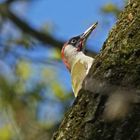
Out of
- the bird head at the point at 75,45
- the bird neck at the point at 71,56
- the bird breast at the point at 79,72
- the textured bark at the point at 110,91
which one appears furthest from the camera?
the bird head at the point at 75,45

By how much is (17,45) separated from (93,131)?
5303mm

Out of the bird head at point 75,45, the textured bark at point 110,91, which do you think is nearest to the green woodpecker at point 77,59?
the bird head at point 75,45

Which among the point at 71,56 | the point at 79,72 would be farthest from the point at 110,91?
the point at 71,56

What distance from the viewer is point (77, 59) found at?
452 cm

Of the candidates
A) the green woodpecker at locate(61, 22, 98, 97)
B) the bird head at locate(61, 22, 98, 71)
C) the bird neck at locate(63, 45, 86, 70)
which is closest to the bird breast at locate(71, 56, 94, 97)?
the green woodpecker at locate(61, 22, 98, 97)

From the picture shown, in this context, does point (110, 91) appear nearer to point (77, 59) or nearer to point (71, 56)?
point (77, 59)

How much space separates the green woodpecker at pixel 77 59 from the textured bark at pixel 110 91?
918mm

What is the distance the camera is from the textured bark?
227cm

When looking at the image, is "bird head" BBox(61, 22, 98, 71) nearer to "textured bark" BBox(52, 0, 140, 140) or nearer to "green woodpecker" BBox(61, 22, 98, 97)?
"green woodpecker" BBox(61, 22, 98, 97)

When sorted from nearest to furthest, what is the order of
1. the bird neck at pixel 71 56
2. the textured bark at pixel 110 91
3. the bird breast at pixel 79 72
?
the textured bark at pixel 110 91 → the bird breast at pixel 79 72 → the bird neck at pixel 71 56

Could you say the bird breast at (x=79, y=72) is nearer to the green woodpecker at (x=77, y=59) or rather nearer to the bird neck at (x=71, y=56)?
the green woodpecker at (x=77, y=59)

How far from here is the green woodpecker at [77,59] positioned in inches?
154

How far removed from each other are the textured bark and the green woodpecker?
3.01 feet

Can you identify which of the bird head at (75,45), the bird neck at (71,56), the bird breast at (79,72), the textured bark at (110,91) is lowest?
the textured bark at (110,91)
